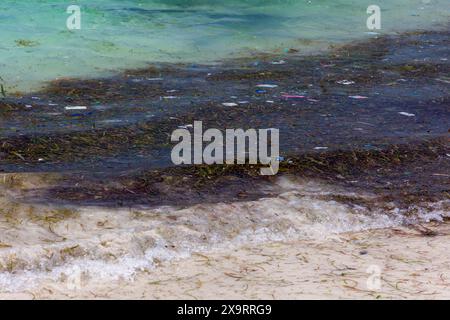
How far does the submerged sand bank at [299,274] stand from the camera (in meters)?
3.42

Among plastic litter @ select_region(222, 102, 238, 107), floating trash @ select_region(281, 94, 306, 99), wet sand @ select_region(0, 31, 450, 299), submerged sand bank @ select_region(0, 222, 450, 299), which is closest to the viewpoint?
submerged sand bank @ select_region(0, 222, 450, 299)

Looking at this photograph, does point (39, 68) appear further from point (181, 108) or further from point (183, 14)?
point (183, 14)

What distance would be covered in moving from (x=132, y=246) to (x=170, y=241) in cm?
20

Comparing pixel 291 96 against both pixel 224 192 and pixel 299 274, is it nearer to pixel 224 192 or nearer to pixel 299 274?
pixel 224 192

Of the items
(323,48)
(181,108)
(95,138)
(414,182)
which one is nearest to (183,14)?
(323,48)

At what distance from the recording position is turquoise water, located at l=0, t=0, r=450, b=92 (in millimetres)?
7723

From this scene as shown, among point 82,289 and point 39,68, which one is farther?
point 39,68

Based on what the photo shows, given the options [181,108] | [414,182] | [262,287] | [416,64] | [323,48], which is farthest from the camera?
[323,48]

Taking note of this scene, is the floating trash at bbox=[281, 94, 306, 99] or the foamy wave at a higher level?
the floating trash at bbox=[281, 94, 306, 99]

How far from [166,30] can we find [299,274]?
603 cm

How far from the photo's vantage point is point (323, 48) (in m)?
8.74

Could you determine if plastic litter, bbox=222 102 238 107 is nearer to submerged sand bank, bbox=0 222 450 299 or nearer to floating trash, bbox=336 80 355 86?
floating trash, bbox=336 80 355 86

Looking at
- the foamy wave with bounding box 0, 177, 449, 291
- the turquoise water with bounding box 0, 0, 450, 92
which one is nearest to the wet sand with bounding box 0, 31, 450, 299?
the foamy wave with bounding box 0, 177, 449, 291

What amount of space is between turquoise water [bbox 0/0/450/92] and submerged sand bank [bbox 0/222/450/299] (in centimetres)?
355
